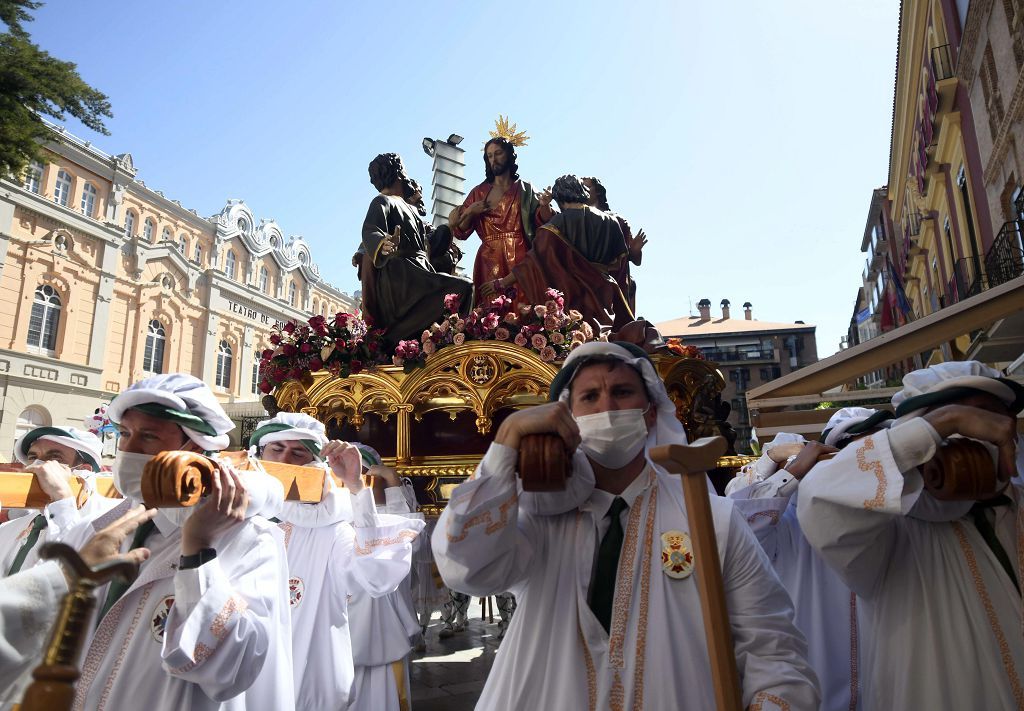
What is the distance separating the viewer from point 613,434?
2.11 metres

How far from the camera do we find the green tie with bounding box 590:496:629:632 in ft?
6.34

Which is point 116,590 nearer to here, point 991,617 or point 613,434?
point 613,434

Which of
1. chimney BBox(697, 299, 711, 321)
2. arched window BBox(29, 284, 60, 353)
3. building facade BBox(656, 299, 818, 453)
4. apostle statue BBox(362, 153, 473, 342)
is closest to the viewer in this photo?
apostle statue BBox(362, 153, 473, 342)

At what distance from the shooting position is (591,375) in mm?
2205

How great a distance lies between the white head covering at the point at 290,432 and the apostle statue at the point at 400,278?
8.36 ft

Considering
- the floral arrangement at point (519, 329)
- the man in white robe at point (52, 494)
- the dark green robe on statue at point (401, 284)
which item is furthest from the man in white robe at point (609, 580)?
the dark green robe on statue at point (401, 284)

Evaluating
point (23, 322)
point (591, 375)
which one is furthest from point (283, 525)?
point (23, 322)

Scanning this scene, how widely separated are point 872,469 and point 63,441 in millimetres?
4480

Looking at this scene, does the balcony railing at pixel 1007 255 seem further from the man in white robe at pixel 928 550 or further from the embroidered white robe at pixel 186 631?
the embroidered white robe at pixel 186 631

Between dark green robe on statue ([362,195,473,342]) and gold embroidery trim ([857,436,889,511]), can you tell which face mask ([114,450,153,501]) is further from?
dark green robe on statue ([362,195,473,342])

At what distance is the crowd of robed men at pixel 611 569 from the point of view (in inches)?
71.6

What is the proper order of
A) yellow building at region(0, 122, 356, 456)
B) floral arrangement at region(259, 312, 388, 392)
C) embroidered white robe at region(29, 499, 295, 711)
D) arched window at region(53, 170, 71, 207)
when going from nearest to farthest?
embroidered white robe at region(29, 499, 295, 711), floral arrangement at region(259, 312, 388, 392), yellow building at region(0, 122, 356, 456), arched window at region(53, 170, 71, 207)


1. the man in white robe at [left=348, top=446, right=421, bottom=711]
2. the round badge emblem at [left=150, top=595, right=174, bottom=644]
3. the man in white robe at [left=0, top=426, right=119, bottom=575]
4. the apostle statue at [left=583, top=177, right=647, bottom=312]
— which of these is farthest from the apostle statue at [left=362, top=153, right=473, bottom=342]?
the round badge emblem at [left=150, top=595, right=174, bottom=644]

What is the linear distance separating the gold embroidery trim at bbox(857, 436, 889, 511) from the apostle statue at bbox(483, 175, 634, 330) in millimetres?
4655
